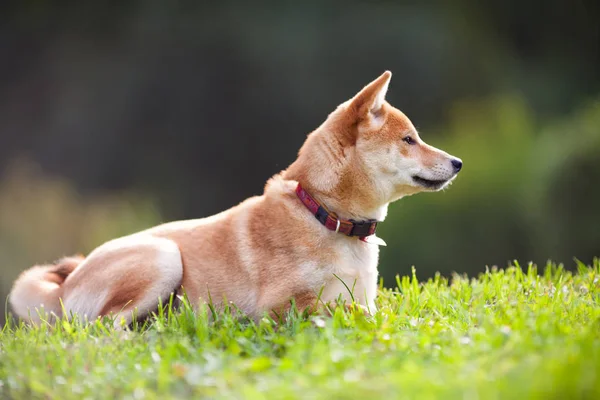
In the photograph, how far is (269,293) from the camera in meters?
4.38

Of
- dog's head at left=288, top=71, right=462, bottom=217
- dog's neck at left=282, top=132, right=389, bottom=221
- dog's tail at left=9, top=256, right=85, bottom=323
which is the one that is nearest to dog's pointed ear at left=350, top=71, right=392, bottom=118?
dog's head at left=288, top=71, right=462, bottom=217

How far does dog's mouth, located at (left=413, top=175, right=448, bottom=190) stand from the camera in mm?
4691

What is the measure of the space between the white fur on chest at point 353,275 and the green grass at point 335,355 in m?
0.19

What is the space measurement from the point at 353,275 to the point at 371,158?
2.38ft

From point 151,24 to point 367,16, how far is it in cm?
576

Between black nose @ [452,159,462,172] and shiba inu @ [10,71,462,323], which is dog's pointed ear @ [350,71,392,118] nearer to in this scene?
shiba inu @ [10,71,462,323]

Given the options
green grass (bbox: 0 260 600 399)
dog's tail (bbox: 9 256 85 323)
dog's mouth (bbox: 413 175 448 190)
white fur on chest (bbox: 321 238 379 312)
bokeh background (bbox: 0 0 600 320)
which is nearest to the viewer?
green grass (bbox: 0 260 600 399)

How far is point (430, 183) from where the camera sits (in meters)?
4.71

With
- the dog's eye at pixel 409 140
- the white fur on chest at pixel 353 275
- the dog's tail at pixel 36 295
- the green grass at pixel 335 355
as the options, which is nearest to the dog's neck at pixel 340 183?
the white fur on chest at pixel 353 275

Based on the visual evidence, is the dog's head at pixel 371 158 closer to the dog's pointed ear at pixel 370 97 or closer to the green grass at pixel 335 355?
the dog's pointed ear at pixel 370 97

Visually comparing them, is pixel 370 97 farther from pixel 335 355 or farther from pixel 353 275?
pixel 335 355

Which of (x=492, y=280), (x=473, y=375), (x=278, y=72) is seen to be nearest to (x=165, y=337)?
(x=473, y=375)

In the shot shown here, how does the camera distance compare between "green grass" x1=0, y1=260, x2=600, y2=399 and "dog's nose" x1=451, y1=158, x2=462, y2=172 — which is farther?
"dog's nose" x1=451, y1=158, x2=462, y2=172

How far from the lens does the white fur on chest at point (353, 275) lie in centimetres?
442
